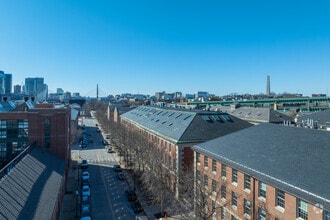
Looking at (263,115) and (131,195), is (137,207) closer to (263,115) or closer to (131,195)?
(131,195)

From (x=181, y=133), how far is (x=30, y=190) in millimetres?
23684

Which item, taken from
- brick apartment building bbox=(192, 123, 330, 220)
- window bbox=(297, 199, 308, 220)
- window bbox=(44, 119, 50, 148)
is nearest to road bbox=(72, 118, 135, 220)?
window bbox=(44, 119, 50, 148)

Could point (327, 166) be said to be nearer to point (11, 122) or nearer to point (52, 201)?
point (52, 201)

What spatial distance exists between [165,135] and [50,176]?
20.1 metres

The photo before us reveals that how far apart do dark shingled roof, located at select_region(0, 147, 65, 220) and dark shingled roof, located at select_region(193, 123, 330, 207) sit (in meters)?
18.3

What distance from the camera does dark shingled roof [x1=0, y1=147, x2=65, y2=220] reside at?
22.5 meters

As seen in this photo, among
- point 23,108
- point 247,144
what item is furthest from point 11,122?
point 247,144

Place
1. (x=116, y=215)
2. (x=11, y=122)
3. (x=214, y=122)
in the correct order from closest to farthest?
(x=116, y=215) < (x=11, y=122) < (x=214, y=122)

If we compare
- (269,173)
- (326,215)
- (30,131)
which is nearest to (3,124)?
(30,131)

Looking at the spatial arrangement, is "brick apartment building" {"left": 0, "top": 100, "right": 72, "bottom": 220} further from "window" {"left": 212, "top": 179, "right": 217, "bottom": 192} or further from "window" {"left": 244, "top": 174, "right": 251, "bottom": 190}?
"window" {"left": 244, "top": 174, "right": 251, "bottom": 190}

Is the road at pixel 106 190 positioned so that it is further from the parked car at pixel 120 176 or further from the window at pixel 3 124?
the window at pixel 3 124

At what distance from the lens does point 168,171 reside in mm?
42750

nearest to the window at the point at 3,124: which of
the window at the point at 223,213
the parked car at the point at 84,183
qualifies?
the parked car at the point at 84,183

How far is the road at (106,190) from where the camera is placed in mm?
37594
